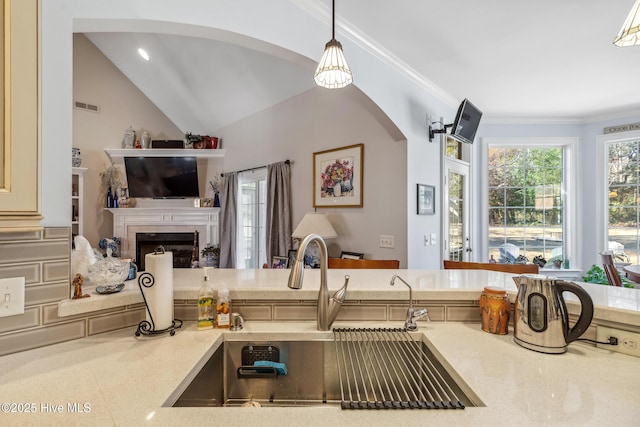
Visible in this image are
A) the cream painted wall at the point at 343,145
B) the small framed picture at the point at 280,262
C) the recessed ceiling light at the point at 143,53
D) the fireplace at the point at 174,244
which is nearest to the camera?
the cream painted wall at the point at 343,145

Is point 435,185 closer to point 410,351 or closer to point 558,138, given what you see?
point 558,138

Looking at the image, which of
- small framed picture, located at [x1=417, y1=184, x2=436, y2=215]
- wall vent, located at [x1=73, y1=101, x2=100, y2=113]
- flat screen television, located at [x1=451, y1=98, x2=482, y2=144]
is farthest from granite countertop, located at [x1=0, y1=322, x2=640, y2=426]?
wall vent, located at [x1=73, y1=101, x2=100, y2=113]

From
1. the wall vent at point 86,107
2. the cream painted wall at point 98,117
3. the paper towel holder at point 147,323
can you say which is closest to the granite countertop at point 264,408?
the paper towel holder at point 147,323

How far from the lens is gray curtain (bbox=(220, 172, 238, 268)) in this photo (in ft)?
15.4

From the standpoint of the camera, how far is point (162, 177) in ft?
16.4

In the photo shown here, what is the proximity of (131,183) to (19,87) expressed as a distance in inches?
192

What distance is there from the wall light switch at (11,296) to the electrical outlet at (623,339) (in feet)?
5.93

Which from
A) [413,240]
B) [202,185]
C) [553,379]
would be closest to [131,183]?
[202,185]

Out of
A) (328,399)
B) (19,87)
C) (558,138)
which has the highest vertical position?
(558,138)

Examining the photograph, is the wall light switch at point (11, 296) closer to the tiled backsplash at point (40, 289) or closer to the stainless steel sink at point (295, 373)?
the tiled backsplash at point (40, 289)

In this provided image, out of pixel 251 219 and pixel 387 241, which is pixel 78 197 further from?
pixel 387 241

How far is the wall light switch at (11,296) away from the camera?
88cm

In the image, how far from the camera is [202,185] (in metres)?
5.34

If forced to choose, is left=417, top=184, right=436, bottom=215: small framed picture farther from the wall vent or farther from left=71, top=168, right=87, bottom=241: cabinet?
the wall vent
